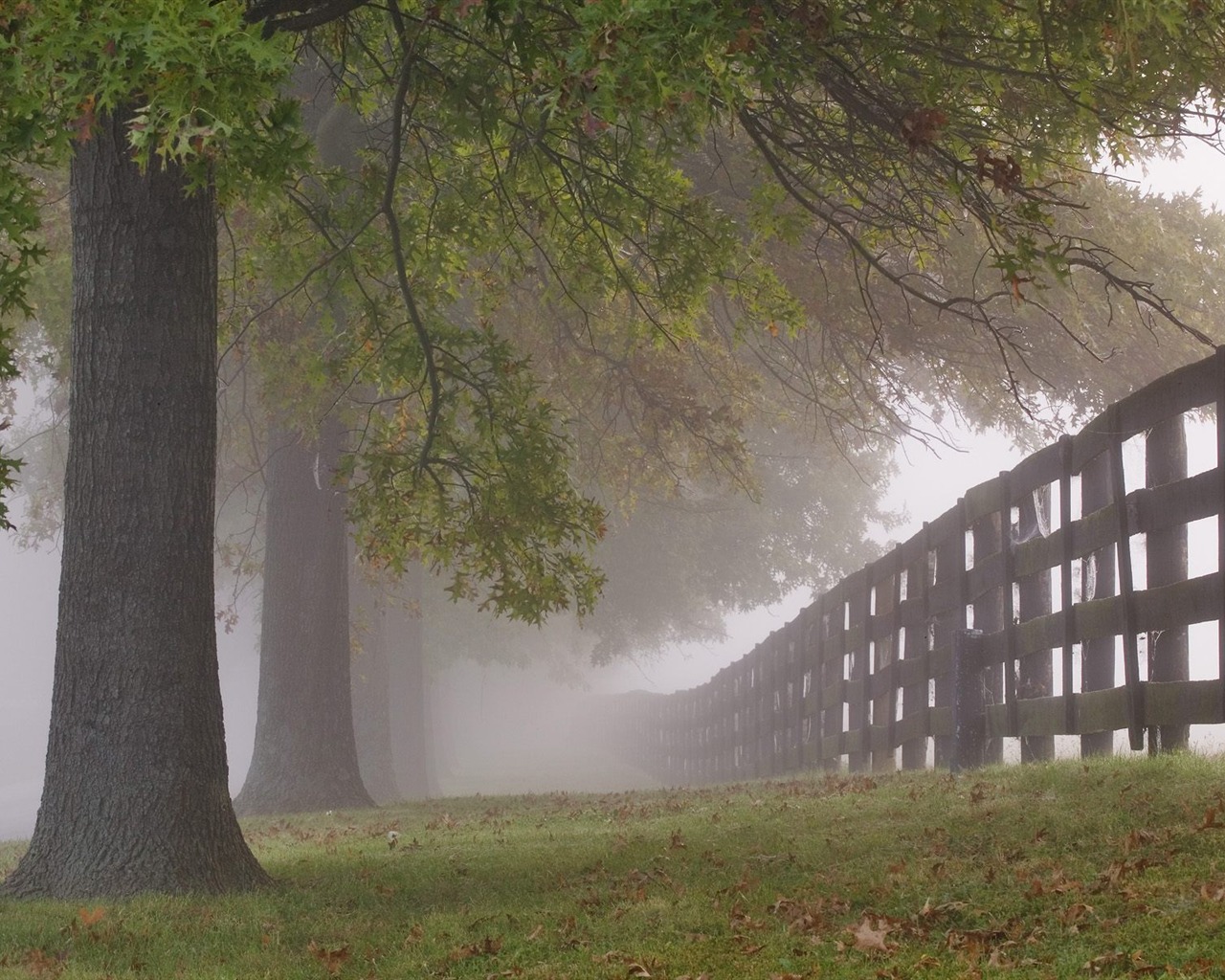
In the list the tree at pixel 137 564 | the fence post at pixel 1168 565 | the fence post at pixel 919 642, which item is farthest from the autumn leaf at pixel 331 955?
the fence post at pixel 919 642

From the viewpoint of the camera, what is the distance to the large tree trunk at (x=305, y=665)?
1462 centimetres

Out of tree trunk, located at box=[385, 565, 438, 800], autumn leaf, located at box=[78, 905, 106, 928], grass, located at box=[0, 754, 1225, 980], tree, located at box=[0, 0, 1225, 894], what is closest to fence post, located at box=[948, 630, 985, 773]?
grass, located at box=[0, 754, 1225, 980]

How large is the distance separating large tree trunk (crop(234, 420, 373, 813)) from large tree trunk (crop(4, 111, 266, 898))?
717 centimetres

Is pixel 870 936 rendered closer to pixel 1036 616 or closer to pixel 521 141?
pixel 1036 616

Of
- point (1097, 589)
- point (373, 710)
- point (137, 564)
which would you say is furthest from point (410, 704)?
point (1097, 589)

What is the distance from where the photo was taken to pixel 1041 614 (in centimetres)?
930

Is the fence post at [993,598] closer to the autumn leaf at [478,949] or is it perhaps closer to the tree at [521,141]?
the tree at [521,141]

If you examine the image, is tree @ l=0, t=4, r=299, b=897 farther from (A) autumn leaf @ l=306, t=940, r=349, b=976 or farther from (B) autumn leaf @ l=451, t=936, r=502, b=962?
(B) autumn leaf @ l=451, t=936, r=502, b=962

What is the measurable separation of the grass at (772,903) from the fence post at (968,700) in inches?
52.5

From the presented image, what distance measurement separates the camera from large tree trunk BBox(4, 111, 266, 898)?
703 cm

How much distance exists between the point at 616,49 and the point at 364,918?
416 cm

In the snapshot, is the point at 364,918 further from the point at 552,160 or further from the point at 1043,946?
the point at 552,160

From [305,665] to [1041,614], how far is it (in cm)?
871

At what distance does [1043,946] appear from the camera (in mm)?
4594
